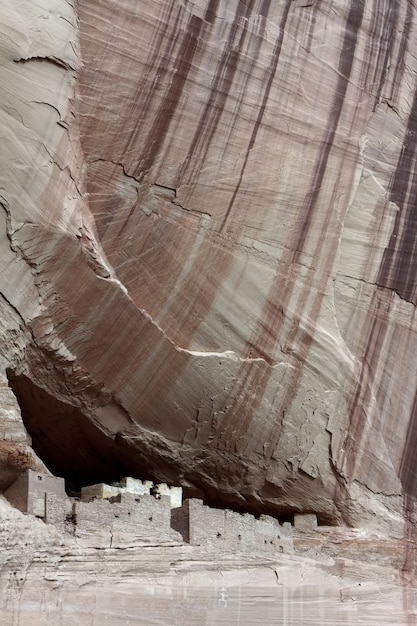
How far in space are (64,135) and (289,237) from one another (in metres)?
3.32

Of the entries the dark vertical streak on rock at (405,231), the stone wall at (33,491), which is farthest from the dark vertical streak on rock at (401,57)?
the stone wall at (33,491)

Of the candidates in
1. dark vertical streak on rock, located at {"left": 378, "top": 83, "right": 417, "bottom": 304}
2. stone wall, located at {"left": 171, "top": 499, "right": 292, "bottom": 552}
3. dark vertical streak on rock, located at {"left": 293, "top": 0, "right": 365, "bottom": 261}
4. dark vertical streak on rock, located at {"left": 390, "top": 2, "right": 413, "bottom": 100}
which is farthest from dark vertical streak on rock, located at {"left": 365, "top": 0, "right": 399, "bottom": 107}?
stone wall, located at {"left": 171, "top": 499, "right": 292, "bottom": 552}

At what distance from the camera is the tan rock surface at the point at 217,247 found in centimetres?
1123

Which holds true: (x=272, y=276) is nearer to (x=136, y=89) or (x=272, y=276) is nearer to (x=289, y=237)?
(x=289, y=237)

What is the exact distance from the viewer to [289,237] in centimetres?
1311

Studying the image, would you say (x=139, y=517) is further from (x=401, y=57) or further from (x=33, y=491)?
(x=401, y=57)

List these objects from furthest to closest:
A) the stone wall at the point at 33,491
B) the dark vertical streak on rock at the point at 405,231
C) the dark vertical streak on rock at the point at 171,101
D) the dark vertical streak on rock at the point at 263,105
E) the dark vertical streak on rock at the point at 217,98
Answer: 1. the dark vertical streak on rock at the point at 405,231
2. the dark vertical streak on rock at the point at 263,105
3. the dark vertical streak on rock at the point at 217,98
4. the dark vertical streak on rock at the point at 171,101
5. the stone wall at the point at 33,491

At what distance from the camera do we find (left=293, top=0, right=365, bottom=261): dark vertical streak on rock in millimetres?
13197

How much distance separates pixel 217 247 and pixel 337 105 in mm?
2660

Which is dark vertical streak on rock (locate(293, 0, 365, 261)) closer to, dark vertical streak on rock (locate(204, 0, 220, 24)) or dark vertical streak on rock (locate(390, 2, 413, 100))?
dark vertical streak on rock (locate(390, 2, 413, 100))

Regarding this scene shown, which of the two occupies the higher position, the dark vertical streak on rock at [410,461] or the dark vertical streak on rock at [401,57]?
the dark vertical streak on rock at [401,57]

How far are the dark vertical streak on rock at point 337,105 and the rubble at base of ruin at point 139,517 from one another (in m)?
3.42

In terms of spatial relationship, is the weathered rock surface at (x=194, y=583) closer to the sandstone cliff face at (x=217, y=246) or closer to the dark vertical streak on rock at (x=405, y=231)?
the sandstone cliff face at (x=217, y=246)

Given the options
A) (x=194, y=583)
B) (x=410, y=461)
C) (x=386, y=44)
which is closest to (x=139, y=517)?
(x=194, y=583)
